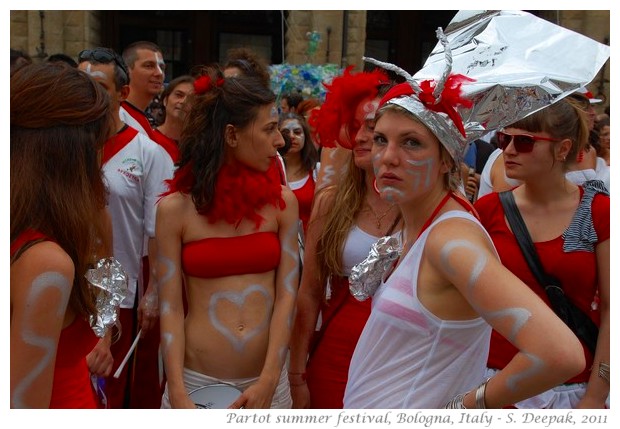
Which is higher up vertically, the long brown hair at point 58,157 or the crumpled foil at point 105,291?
the long brown hair at point 58,157

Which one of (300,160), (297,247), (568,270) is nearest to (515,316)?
(568,270)

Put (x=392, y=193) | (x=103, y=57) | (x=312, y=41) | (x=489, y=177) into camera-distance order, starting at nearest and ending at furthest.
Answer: (x=392, y=193) < (x=489, y=177) < (x=103, y=57) < (x=312, y=41)

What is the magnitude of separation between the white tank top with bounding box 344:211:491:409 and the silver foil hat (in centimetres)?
A: 32

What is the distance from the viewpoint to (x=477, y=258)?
6.01 ft

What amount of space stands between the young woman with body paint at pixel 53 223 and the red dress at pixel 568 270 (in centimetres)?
154

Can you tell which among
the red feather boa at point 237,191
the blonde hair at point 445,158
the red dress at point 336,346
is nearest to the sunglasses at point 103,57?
the red feather boa at point 237,191

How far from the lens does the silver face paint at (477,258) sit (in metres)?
1.82

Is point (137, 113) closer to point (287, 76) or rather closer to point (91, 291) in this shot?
point (91, 291)

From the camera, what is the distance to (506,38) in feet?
7.80

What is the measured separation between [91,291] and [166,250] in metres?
0.80

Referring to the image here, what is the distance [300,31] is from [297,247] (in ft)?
36.4

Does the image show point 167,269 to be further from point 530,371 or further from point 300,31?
point 300,31

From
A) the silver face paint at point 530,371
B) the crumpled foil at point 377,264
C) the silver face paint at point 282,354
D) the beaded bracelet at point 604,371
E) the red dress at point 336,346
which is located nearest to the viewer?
the silver face paint at point 530,371

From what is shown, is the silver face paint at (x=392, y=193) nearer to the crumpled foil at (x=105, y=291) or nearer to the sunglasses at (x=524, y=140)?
the crumpled foil at (x=105, y=291)
